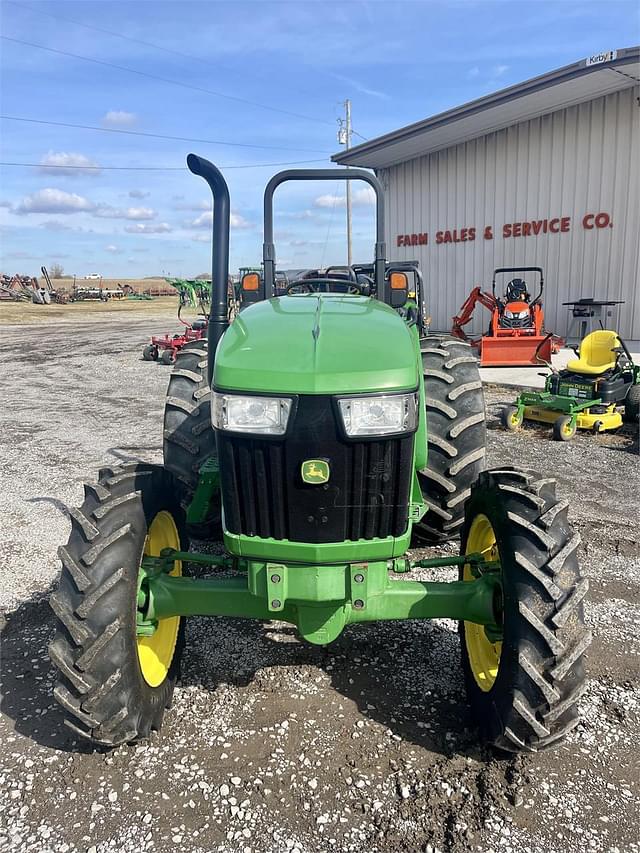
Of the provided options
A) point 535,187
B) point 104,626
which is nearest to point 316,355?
point 104,626

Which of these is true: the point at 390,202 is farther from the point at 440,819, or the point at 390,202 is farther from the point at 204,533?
the point at 440,819

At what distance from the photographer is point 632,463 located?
Result: 6.19 m

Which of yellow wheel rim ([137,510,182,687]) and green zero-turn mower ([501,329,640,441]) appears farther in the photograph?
green zero-turn mower ([501,329,640,441])

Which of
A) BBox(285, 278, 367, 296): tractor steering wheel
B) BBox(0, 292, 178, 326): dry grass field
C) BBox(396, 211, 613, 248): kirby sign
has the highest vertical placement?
BBox(396, 211, 613, 248): kirby sign

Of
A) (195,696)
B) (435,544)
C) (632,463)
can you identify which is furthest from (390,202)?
(195,696)

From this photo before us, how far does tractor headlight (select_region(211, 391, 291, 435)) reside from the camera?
2256mm

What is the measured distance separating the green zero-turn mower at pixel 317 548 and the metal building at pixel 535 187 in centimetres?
1092

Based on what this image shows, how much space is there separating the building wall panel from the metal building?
0.02 meters

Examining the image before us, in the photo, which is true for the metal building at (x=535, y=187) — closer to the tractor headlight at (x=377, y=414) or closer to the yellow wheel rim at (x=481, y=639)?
the yellow wheel rim at (x=481, y=639)

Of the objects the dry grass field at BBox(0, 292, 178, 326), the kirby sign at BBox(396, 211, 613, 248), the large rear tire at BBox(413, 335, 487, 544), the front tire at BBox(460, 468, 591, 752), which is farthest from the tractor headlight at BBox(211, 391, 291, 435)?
the dry grass field at BBox(0, 292, 178, 326)

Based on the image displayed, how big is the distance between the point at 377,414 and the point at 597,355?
20.5 ft

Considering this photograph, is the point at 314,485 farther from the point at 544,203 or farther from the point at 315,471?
the point at 544,203

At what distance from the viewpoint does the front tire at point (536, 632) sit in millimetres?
2320

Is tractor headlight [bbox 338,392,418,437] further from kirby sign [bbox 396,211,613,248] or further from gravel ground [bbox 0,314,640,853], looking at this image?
kirby sign [bbox 396,211,613,248]
